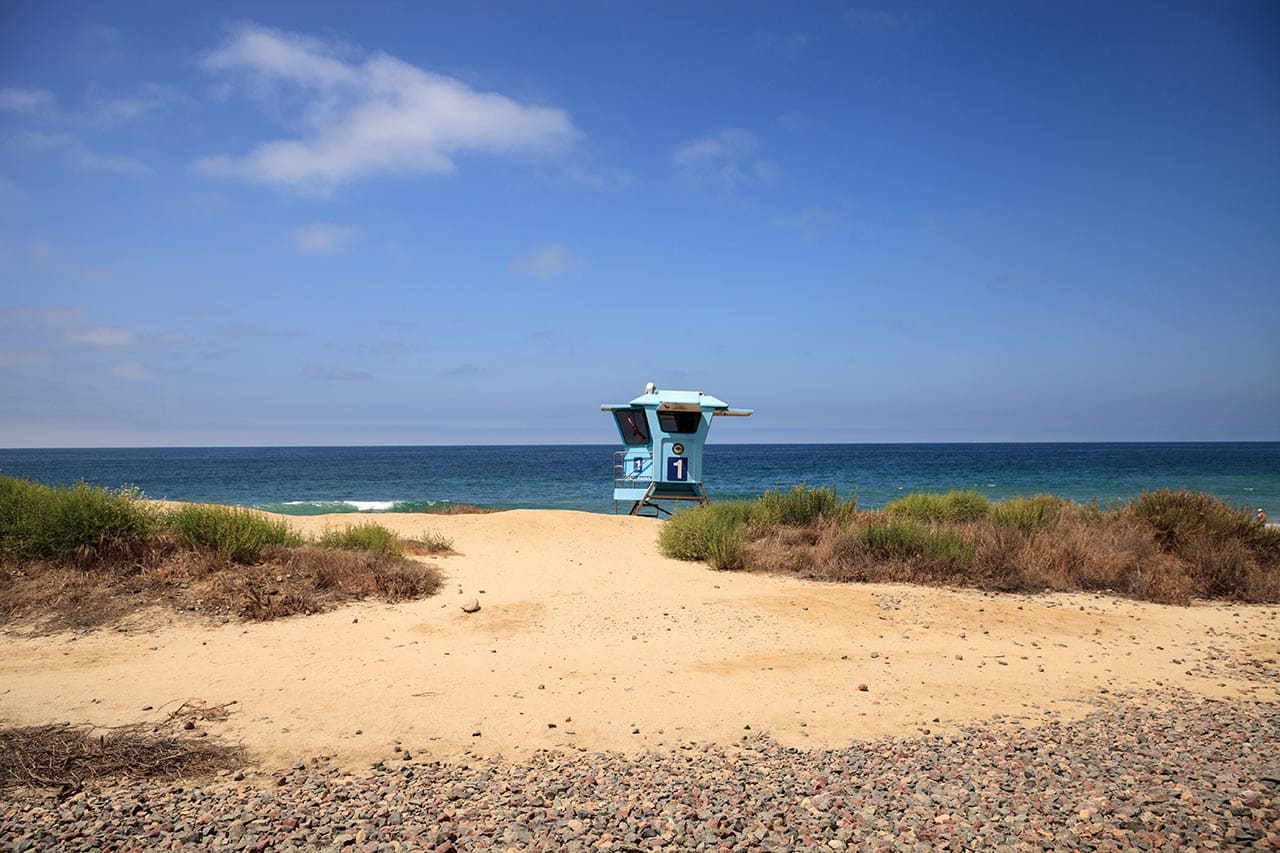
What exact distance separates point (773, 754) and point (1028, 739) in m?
1.76

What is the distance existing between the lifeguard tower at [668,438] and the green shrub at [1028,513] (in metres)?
7.16

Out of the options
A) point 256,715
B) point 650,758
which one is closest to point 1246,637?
point 650,758

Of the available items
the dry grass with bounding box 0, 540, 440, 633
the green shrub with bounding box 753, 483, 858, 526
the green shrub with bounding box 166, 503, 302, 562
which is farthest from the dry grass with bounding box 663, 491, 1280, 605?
the green shrub with bounding box 166, 503, 302, 562

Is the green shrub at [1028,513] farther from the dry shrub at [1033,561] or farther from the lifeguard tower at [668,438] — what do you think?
the lifeguard tower at [668,438]

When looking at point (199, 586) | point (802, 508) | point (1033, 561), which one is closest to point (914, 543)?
point (1033, 561)

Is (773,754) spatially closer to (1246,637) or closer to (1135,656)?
(1135,656)

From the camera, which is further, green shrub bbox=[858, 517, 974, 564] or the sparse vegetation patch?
green shrub bbox=[858, 517, 974, 564]

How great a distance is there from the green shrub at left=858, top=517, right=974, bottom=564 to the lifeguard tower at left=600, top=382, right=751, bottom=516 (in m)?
7.47

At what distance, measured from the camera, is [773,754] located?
4.77 metres

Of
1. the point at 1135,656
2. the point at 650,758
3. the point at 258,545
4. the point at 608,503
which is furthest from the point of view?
the point at 608,503

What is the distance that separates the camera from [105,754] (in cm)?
447

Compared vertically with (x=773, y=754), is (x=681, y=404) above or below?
above

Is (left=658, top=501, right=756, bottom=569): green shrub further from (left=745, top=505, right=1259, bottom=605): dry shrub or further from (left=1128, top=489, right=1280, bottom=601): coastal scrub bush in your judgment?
(left=1128, top=489, right=1280, bottom=601): coastal scrub bush

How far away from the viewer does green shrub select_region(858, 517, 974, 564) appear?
10.6 m
